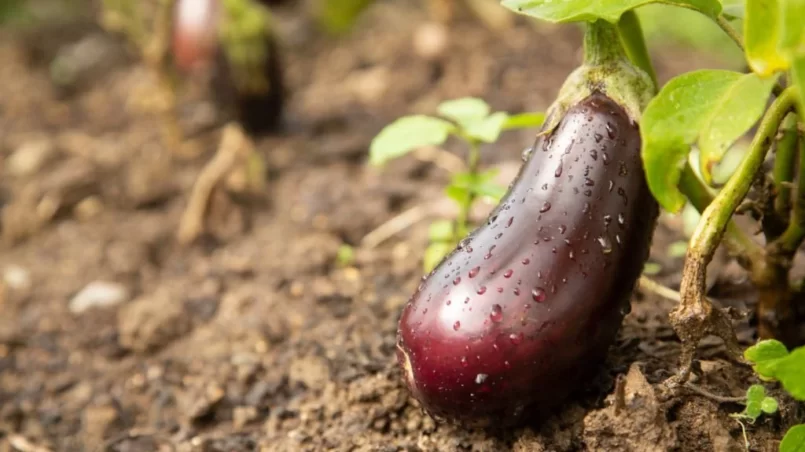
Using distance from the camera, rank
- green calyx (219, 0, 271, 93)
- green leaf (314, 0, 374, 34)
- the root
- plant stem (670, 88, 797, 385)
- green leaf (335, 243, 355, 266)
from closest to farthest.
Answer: plant stem (670, 88, 797, 385) → green leaf (335, 243, 355, 266) → the root → green calyx (219, 0, 271, 93) → green leaf (314, 0, 374, 34)

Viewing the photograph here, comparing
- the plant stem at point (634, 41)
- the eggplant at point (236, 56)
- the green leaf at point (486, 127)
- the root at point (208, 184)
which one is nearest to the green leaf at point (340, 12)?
the eggplant at point (236, 56)

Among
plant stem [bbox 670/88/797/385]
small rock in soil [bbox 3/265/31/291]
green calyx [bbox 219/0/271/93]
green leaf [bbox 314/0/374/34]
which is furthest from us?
green leaf [bbox 314/0/374/34]

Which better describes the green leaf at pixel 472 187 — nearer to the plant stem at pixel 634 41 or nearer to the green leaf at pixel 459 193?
the green leaf at pixel 459 193

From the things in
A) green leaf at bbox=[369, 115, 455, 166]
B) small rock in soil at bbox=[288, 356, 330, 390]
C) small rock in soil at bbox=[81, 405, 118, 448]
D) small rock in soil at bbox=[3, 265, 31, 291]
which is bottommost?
small rock in soil at bbox=[3, 265, 31, 291]

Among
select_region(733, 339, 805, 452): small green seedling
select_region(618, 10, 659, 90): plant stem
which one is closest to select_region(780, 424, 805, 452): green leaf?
select_region(733, 339, 805, 452): small green seedling

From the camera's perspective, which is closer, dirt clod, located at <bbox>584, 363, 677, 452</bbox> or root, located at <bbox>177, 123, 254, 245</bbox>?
dirt clod, located at <bbox>584, 363, 677, 452</bbox>

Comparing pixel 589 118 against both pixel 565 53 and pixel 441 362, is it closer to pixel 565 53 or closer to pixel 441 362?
pixel 441 362

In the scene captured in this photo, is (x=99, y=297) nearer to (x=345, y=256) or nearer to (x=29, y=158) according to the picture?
(x=345, y=256)

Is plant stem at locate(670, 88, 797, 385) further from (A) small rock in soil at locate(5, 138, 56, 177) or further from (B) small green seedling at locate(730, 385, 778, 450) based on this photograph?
(A) small rock in soil at locate(5, 138, 56, 177)
